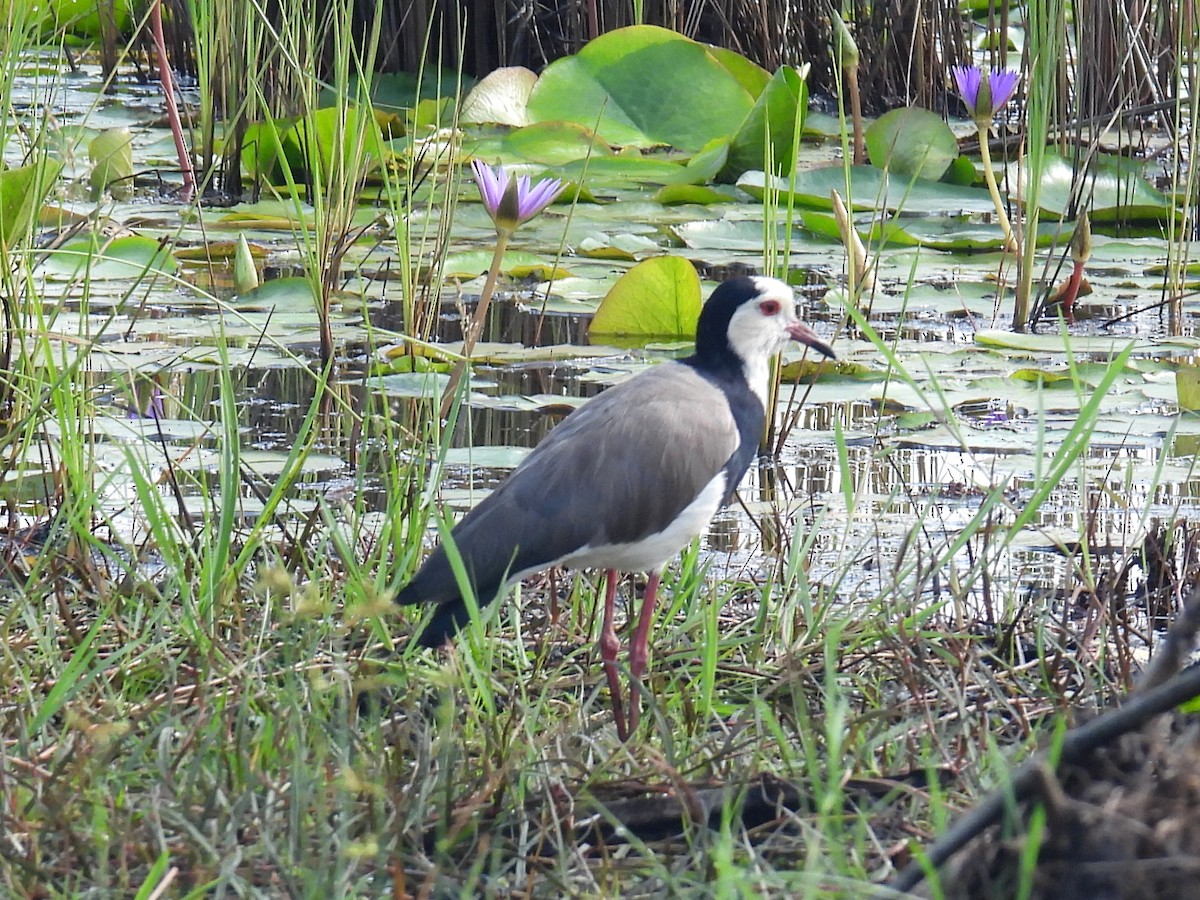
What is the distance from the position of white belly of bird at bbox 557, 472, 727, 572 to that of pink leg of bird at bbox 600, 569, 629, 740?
49 mm

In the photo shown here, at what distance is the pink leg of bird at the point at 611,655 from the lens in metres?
2.61

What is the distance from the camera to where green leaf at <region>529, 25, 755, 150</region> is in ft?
21.2

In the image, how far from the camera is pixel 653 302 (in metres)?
4.62

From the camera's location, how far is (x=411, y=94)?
759 centimetres

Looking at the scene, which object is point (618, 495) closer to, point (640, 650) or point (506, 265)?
point (640, 650)

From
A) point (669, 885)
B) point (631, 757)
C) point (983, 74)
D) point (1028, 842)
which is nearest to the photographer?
point (1028, 842)

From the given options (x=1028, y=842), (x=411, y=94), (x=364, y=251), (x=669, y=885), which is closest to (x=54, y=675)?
(x=669, y=885)

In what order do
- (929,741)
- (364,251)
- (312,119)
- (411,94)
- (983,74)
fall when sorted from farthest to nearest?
(411,94) < (364,251) < (983,74) < (312,119) < (929,741)

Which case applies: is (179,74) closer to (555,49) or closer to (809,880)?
(555,49)

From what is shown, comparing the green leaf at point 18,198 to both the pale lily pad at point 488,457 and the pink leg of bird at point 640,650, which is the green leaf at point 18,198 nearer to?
the pale lily pad at point 488,457

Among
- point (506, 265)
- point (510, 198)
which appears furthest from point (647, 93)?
point (510, 198)

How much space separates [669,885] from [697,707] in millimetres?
687

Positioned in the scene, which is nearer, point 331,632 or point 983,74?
point 331,632

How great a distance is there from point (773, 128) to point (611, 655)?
3293 mm
